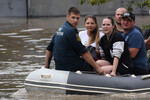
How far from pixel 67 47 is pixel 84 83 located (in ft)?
2.13

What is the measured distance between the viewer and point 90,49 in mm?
8523

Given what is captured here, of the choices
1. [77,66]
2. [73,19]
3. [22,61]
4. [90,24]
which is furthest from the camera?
[22,61]

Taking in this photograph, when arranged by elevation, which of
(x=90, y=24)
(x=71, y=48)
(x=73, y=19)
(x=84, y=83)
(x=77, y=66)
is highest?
(x=73, y=19)

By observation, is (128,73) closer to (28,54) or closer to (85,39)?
(85,39)

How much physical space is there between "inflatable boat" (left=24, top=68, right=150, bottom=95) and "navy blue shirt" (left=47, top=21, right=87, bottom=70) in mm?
208

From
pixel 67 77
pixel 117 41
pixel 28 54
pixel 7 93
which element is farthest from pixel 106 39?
pixel 28 54

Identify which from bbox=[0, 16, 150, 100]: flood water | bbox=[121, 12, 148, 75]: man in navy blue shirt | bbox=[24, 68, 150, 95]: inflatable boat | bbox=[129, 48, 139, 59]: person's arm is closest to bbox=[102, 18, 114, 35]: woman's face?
bbox=[121, 12, 148, 75]: man in navy blue shirt

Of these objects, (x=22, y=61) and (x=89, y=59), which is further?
(x=22, y=61)

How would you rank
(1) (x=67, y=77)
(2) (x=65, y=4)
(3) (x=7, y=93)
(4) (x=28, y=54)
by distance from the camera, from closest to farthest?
(1) (x=67, y=77)
(3) (x=7, y=93)
(4) (x=28, y=54)
(2) (x=65, y=4)

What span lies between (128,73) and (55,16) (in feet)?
71.2

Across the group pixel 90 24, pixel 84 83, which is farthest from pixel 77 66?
pixel 90 24

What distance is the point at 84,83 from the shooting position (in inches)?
301

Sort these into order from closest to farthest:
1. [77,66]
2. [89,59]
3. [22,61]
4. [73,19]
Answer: [89,59] → [73,19] → [77,66] → [22,61]

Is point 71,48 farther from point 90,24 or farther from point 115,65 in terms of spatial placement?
point 90,24
